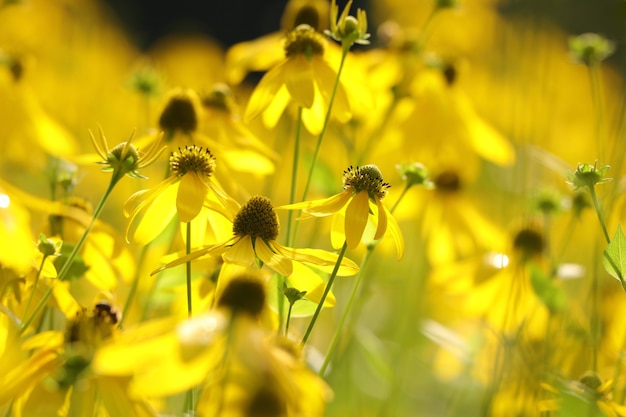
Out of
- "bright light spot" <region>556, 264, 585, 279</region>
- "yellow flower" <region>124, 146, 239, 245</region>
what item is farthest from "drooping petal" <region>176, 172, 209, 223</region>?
"bright light spot" <region>556, 264, 585, 279</region>

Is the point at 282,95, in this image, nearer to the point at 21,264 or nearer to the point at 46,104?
the point at 21,264

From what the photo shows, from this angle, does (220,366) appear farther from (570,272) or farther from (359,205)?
(570,272)

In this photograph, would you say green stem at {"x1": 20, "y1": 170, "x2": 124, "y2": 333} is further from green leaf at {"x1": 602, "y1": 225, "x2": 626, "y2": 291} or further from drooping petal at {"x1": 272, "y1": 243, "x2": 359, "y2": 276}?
green leaf at {"x1": 602, "y1": 225, "x2": 626, "y2": 291}

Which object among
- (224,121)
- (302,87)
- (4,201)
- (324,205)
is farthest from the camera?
(224,121)

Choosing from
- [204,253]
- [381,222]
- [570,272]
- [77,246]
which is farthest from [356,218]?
[570,272]

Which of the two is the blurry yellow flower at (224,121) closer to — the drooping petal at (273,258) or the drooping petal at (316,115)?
the drooping petal at (316,115)
